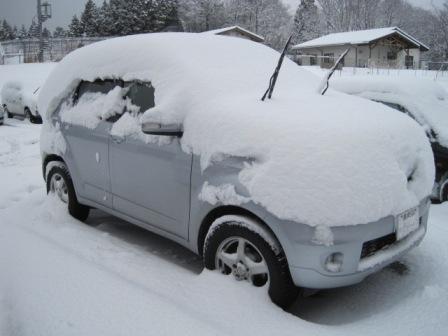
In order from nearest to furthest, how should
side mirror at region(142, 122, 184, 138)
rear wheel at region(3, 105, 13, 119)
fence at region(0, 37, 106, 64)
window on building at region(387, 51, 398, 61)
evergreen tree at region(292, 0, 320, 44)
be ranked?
side mirror at region(142, 122, 184, 138)
rear wheel at region(3, 105, 13, 119)
fence at region(0, 37, 106, 64)
window on building at region(387, 51, 398, 61)
evergreen tree at region(292, 0, 320, 44)

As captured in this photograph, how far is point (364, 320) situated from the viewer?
2814mm

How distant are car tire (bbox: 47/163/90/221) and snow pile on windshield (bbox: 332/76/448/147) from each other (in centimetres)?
399

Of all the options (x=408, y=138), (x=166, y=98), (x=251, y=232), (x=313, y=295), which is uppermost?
(x=166, y=98)

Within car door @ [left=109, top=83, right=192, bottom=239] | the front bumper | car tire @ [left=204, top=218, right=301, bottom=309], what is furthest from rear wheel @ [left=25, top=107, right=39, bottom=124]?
the front bumper

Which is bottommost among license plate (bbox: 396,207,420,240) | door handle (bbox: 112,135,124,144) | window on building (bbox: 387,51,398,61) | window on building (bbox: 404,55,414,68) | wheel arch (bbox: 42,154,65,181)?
license plate (bbox: 396,207,420,240)

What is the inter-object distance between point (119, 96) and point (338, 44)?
127ft

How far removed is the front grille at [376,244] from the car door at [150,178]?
48.9 inches

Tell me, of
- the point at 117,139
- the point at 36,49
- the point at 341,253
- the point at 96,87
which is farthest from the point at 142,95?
the point at 36,49

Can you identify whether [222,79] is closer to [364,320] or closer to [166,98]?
[166,98]

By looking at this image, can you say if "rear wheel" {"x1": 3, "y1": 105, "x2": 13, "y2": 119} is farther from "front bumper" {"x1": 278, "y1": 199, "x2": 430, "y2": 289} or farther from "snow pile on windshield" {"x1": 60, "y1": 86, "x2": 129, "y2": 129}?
"front bumper" {"x1": 278, "y1": 199, "x2": 430, "y2": 289}

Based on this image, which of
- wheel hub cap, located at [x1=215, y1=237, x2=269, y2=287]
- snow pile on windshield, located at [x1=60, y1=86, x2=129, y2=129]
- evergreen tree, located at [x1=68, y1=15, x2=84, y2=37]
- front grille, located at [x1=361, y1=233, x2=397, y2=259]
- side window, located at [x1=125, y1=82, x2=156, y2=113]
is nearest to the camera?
front grille, located at [x1=361, y1=233, x2=397, y2=259]

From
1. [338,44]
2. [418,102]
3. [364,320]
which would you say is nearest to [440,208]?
[418,102]

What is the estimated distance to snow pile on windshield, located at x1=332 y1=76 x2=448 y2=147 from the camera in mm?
5625

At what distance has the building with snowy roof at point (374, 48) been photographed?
3866cm
